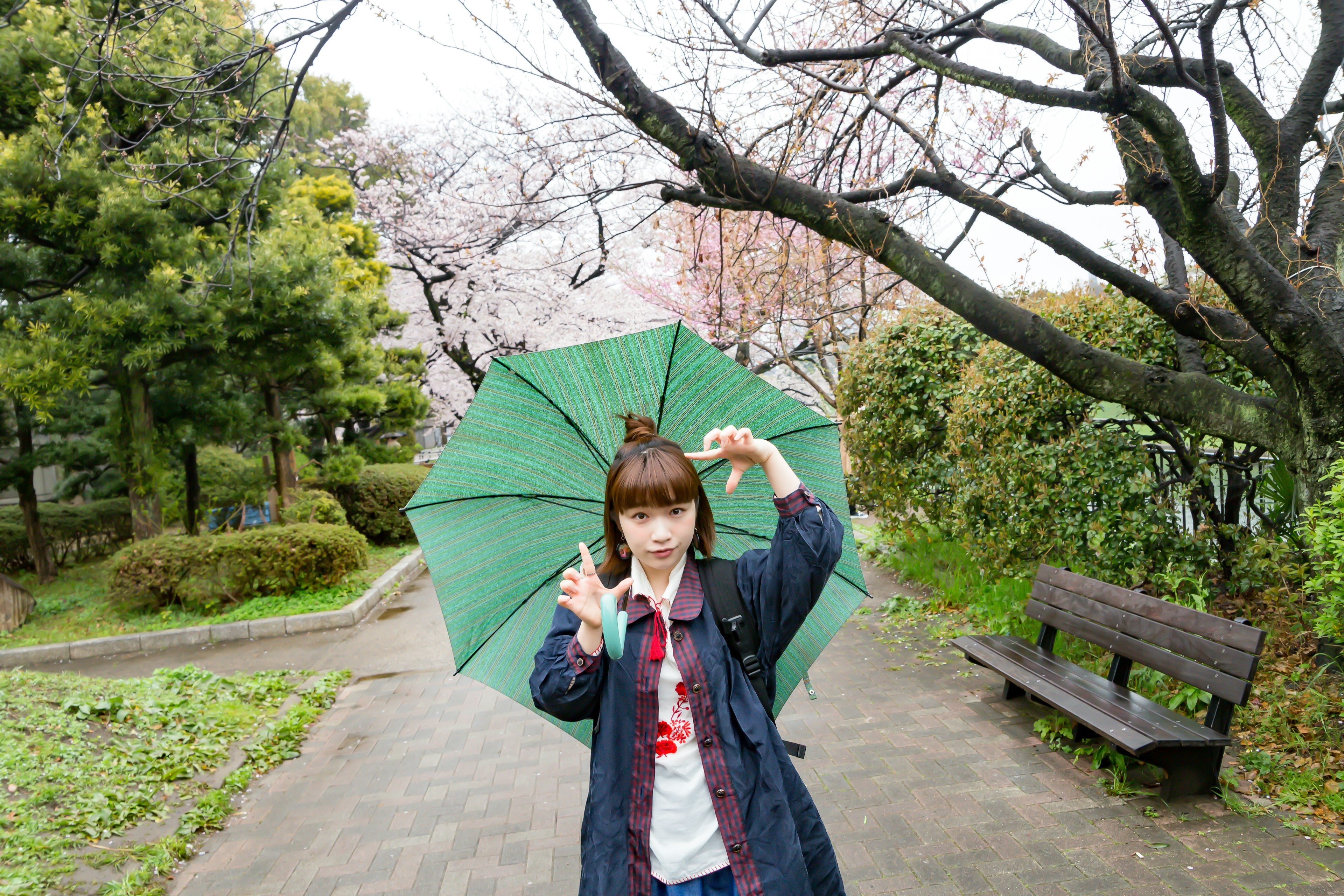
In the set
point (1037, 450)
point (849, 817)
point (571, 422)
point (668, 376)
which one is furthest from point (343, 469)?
point (668, 376)

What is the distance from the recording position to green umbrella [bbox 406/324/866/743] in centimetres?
214

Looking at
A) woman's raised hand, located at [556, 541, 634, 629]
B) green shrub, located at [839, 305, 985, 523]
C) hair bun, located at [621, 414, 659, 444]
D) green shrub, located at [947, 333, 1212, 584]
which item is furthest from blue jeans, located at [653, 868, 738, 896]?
green shrub, located at [839, 305, 985, 523]

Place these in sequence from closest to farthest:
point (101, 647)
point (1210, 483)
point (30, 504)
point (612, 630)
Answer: point (612, 630) < point (1210, 483) < point (101, 647) < point (30, 504)

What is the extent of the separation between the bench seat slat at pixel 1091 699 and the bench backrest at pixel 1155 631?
6.6 inches

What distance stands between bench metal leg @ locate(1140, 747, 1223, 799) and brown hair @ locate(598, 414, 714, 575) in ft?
8.70

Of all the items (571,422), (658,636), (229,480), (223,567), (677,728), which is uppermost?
(571,422)

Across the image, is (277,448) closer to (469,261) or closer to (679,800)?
(469,261)

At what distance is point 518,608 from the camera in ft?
7.23

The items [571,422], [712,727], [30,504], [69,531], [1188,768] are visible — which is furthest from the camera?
[69,531]

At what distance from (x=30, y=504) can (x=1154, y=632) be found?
1307 centimetres

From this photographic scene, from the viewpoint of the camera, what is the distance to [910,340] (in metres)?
7.40

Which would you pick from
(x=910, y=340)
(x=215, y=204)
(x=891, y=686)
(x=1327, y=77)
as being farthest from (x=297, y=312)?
(x=1327, y=77)

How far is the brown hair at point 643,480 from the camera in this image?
72.2 inches

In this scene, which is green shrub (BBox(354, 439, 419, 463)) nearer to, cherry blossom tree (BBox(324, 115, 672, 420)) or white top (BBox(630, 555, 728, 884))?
cherry blossom tree (BBox(324, 115, 672, 420))
